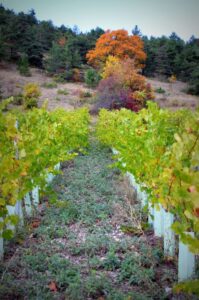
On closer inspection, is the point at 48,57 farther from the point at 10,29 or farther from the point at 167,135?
the point at 167,135

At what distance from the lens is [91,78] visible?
117 feet

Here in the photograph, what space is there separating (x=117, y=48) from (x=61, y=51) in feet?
23.6

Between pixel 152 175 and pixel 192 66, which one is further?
pixel 192 66

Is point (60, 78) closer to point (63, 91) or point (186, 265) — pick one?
point (63, 91)

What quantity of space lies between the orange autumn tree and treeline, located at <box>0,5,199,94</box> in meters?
2.25

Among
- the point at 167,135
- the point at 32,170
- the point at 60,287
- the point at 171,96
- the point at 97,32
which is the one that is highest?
the point at 97,32

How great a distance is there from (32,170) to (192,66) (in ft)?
137

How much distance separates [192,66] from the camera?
41656 mm

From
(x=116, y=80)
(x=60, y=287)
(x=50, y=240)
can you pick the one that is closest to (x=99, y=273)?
(x=60, y=287)

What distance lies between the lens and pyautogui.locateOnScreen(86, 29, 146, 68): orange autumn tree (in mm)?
38844

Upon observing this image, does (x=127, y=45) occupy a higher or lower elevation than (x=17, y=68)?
higher

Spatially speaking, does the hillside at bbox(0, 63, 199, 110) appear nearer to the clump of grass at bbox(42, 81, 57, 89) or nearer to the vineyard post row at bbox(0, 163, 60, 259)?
the clump of grass at bbox(42, 81, 57, 89)

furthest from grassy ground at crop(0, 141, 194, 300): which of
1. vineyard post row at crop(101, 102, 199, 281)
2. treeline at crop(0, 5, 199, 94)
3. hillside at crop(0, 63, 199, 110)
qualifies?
treeline at crop(0, 5, 199, 94)

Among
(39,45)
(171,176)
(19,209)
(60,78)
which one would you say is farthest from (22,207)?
(39,45)
